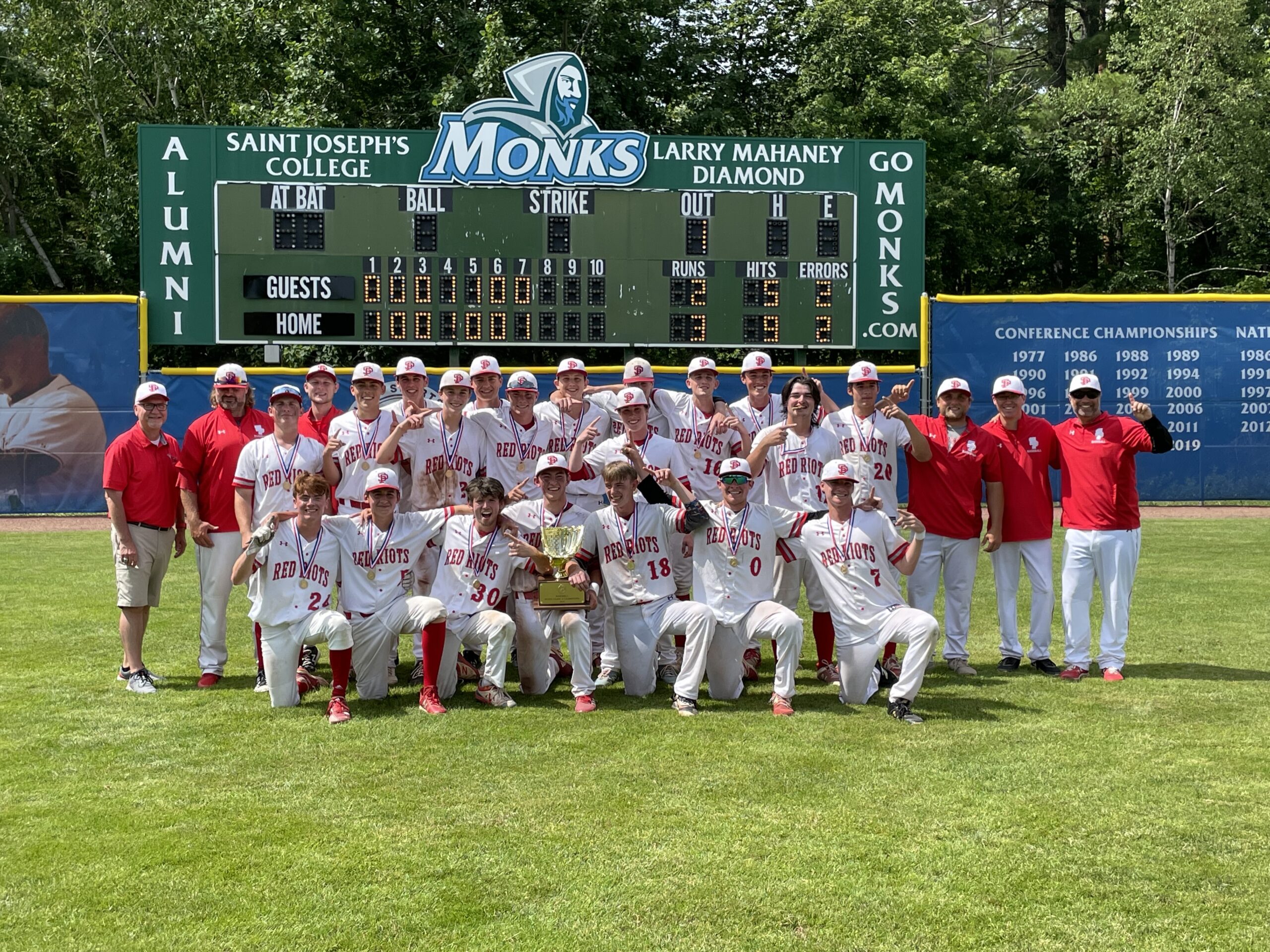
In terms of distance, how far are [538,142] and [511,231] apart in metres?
1.34

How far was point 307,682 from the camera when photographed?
7.52 m

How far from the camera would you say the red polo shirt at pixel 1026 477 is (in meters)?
8.22

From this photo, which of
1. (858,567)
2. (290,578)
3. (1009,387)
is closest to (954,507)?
(1009,387)

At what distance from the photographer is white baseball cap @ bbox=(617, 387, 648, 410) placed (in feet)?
25.4

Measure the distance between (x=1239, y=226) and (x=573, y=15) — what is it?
15.6 m

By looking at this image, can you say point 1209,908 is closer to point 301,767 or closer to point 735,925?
point 735,925

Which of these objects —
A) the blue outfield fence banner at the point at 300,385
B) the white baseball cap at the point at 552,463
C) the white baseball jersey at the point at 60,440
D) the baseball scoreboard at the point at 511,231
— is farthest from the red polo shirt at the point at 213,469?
the white baseball jersey at the point at 60,440

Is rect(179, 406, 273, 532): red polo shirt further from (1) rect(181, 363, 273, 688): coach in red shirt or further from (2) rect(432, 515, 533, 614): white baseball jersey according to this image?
(2) rect(432, 515, 533, 614): white baseball jersey

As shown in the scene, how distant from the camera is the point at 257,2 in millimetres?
26734

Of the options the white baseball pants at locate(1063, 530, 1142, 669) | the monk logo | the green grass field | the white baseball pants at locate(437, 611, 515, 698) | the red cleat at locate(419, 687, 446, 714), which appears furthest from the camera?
the monk logo

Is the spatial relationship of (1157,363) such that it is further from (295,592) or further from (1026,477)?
(295,592)

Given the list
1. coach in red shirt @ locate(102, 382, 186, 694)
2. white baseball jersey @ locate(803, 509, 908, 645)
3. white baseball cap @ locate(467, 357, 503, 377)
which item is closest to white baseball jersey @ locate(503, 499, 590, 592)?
white baseball cap @ locate(467, 357, 503, 377)

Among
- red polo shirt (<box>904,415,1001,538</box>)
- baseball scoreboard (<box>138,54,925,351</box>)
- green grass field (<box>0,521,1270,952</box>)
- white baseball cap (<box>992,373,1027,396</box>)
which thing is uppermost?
baseball scoreboard (<box>138,54,925,351</box>)

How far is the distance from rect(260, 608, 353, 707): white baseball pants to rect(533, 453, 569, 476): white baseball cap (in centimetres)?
145
